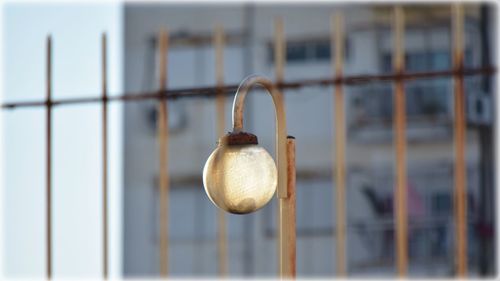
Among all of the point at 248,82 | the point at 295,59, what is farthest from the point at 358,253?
the point at 248,82

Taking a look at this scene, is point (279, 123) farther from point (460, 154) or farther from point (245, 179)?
point (460, 154)

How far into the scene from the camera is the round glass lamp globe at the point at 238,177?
334cm

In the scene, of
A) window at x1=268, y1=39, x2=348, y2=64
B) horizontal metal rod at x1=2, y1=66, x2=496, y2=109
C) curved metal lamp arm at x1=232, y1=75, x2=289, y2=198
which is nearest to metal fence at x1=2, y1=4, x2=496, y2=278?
horizontal metal rod at x1=2, y1=66, x2=496, y2=109

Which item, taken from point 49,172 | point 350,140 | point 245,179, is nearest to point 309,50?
point 350,140

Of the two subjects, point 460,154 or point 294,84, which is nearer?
point 460,154

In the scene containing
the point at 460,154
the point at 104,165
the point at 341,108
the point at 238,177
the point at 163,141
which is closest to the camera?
the point at 238,177

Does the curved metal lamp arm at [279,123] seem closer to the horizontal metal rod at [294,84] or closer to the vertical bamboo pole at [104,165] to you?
the horizontal metal rod at [294,84]

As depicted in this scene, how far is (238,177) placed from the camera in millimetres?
3338

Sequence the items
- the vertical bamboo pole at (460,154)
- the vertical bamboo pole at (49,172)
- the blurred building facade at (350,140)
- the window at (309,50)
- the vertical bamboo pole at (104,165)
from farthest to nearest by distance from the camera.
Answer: the window at (309,50)
the blurred building facade at (350,140)
the vertical bamboo pole at (49,172)
the vertical bamboo pole at (104,165)
the vertical bamboo pole at (460,154)

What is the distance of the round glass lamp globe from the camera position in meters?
3.34

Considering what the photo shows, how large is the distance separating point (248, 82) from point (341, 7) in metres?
9.17

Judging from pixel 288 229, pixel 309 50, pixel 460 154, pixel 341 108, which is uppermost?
pixel 309 50

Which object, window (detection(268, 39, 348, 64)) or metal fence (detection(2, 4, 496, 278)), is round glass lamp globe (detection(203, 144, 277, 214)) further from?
window (detection(268, 39, 348, 64))

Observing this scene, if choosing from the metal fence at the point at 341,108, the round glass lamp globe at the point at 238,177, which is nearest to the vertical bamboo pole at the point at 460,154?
the metal fence at the point at 341,108
